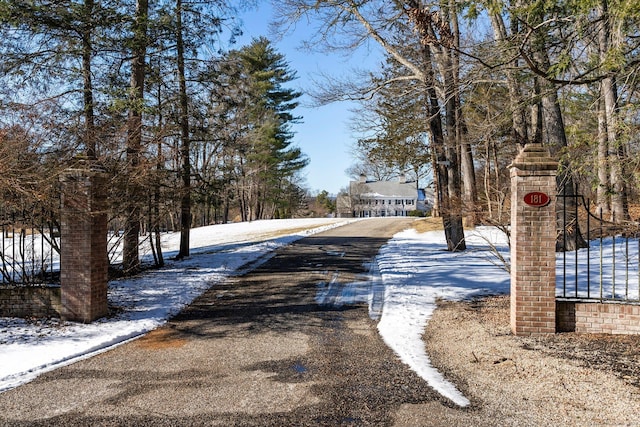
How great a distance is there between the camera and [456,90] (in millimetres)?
8438

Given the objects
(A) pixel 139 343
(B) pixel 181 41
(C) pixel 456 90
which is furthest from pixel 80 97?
(C) pixel 456 90

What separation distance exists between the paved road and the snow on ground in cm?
25

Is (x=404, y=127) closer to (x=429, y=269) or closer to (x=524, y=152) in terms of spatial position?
(x=429, y=269)

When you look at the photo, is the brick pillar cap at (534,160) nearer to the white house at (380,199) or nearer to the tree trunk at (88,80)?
the tree trunk at (88,80)

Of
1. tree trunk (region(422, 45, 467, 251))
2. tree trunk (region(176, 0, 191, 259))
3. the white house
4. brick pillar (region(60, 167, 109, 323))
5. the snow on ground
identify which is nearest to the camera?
the snow on ground

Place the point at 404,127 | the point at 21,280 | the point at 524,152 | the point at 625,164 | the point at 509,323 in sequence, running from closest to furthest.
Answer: the point at 524,152, the point at 509,323, the point at 625,164, the point at 21,280, the point at 404,127

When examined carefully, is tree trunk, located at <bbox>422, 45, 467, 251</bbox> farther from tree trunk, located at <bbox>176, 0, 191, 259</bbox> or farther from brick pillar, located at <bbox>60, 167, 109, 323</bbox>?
brick pillar, located at <bbox>60, 167, 109, 323</bbox>

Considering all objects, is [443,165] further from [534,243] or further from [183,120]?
[534,243]

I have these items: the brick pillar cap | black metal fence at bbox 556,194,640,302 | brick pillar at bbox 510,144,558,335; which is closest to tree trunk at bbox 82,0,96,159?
the brick pillar cap

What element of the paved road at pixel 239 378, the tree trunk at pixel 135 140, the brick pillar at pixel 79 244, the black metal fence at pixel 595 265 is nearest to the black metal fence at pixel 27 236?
the brick pillar at pixel 79 244

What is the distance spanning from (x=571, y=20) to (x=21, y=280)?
9.06m

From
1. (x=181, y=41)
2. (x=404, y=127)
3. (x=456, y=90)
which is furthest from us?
(x=404, y=127)

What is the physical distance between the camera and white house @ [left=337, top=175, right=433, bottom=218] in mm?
60656

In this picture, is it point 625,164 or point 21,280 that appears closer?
point 625,164
